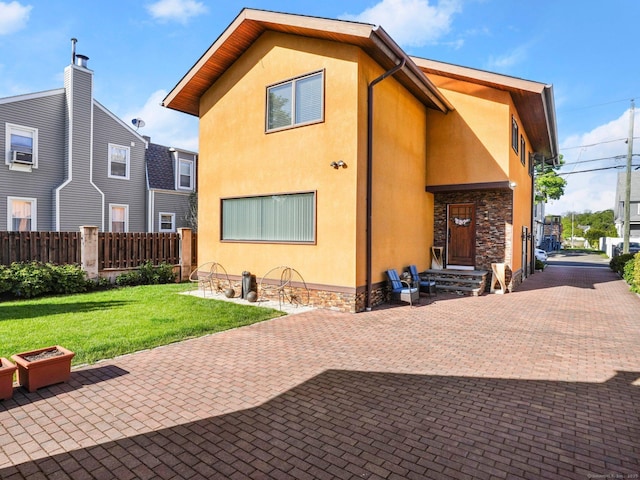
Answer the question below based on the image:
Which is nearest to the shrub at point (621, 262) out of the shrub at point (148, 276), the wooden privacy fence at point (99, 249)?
the wooden privacy fence at point (99, 249)

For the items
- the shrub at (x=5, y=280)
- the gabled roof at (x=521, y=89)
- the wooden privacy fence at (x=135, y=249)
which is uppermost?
the gabled roof at (x=521, y=89)

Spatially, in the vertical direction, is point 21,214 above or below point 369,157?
below

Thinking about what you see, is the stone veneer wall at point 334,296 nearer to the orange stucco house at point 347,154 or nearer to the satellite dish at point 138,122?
the orange stucco house at point 347,154

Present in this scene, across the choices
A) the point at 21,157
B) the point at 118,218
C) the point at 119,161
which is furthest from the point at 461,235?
the point at 21,157

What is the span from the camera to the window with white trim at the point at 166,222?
20.8 m

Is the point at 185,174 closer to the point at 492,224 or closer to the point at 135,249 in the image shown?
the point at 135,249

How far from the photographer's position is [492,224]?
1300 centimetres

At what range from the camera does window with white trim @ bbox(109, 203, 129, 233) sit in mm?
18984

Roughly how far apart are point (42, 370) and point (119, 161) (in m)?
17.5

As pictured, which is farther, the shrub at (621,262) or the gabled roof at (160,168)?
the gabled roof at (160,168)

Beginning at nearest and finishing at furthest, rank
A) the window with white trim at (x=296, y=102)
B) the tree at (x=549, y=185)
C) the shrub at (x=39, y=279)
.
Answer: the window with white trim at (x=296, y=102), the shrub at (x=39, y=279), the tree at (x=549, y=185)

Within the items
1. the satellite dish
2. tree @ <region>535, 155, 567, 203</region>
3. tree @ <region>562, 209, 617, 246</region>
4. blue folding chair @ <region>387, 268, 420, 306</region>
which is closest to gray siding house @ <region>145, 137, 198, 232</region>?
the satellite dish

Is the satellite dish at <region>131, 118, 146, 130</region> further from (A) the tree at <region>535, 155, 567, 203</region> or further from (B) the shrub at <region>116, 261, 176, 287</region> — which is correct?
(A) the tree at <region>535, 155, 567, 203</region>

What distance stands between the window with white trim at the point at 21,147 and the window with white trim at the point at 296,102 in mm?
12281
